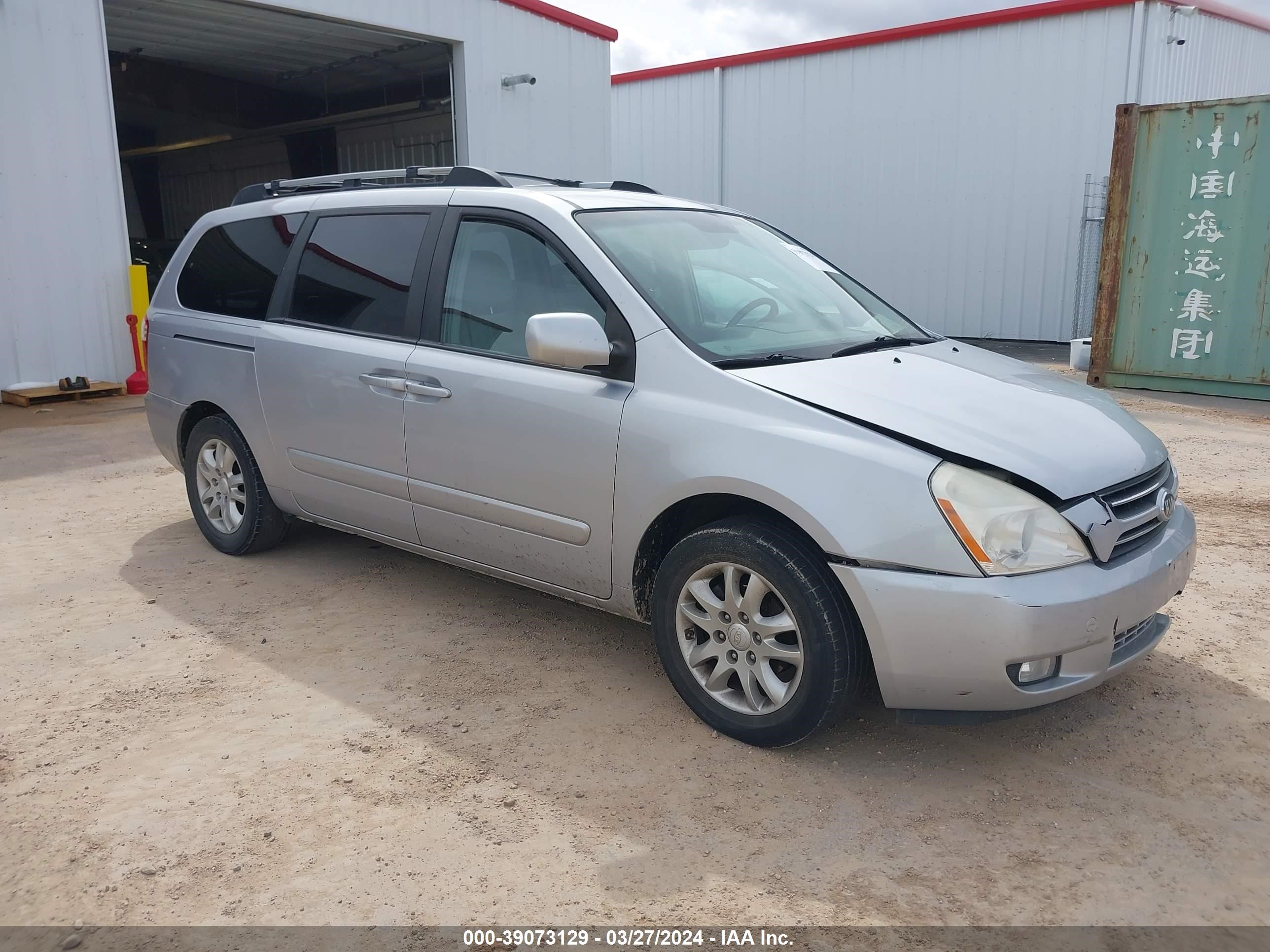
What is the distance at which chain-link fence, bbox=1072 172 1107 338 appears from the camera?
45.6 ft

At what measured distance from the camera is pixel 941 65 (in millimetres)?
15305

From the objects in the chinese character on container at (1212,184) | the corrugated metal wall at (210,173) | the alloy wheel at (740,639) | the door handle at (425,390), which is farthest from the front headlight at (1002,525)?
the corrugated metal wall at (210,173)

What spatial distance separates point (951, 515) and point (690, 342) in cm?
104

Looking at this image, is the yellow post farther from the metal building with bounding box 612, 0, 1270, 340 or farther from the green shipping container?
the metal building with bounding box 612, 0, 1270, 340

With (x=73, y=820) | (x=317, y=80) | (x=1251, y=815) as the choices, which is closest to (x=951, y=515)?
(x=1251, y=815)

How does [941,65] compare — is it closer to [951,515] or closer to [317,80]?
[317,80]

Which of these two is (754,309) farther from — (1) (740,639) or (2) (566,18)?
(2) (566,18)

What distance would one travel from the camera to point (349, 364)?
13.8 ft

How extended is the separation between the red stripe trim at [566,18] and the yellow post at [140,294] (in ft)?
18.9

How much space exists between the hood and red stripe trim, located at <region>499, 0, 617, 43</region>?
11310 mm

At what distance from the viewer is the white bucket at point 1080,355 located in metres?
11.6

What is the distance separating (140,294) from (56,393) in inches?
52.0

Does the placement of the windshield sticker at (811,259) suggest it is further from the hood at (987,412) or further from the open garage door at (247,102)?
the open garage door at (247,102)

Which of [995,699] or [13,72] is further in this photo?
[13,72]
